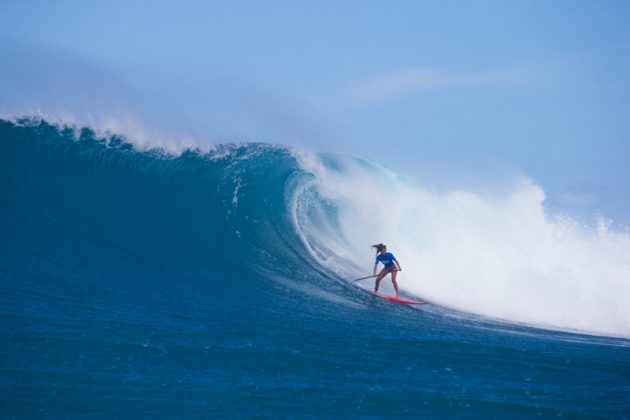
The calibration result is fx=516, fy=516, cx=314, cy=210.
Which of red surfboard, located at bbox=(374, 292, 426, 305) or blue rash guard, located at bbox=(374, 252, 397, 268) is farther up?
blue rash guard, located at bbox=(374, 252, 397, 268)

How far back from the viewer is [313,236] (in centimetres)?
1200

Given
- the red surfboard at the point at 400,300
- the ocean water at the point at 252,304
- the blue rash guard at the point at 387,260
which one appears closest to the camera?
the ocean water at the point at 252,304

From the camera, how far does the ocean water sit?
4.88m

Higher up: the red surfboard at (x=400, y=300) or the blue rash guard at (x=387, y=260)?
the blue rash guard at (x=387, y=260)

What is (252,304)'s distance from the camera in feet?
24.6

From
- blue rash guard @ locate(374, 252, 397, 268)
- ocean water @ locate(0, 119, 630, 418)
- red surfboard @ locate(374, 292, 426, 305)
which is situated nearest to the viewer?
ocean water @ locate(0, 119, 630, 418)

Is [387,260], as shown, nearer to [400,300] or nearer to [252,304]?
[400,300]

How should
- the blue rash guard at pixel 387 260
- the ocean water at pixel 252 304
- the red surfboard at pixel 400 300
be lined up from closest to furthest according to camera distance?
the ocean water at pixel 252 304 < the red surfboard at pixel 400 300 < the blue rash guard at pixel 387 260

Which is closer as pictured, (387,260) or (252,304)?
(252,304)

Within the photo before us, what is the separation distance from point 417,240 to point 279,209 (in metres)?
3.67

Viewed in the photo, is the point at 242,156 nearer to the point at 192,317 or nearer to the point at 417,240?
the point at 417,240

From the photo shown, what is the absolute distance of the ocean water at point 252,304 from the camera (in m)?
4.88

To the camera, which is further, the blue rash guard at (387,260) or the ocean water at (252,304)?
the blue rash guard at (387,260)

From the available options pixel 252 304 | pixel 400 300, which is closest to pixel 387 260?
pixel 400 300
